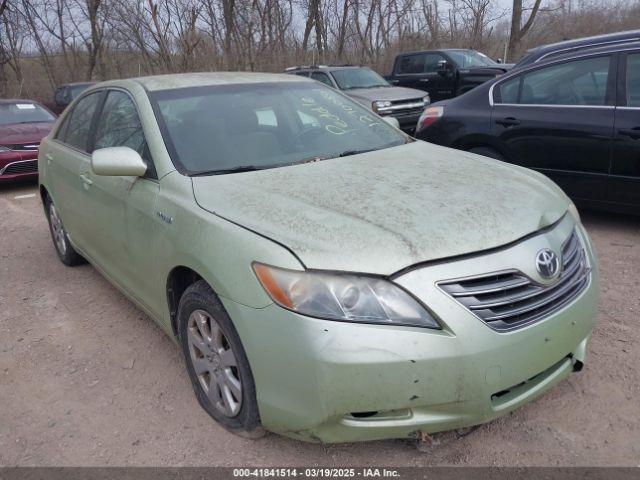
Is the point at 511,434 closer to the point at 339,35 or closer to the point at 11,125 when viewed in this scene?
the point at 11,125

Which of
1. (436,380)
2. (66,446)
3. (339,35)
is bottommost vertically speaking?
(66,446)

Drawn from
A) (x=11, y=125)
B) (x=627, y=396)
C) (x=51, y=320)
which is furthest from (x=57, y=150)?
(x=11, y=125)

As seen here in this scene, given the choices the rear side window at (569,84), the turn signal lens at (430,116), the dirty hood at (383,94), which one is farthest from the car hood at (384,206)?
the dirty hood at (383,94)

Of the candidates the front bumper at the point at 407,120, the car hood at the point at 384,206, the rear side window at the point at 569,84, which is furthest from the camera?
the front bumper at the point at 407,120

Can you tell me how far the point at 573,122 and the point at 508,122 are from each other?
1.98 feet

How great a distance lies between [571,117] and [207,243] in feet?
12.2

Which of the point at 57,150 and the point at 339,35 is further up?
the point at 339,35

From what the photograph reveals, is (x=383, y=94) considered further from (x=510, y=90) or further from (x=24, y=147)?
(x=24, y=147)

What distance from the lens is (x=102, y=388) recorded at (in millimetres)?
2916

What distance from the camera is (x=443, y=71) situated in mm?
13250

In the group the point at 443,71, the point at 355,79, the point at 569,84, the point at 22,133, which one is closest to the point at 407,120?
the point at 355,79

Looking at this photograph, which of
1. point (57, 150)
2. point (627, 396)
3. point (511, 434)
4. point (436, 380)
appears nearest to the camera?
point (436, 380)

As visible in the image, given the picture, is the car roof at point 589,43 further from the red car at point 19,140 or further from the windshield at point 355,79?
the red car at point 19,140

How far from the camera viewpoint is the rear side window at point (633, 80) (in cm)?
441
